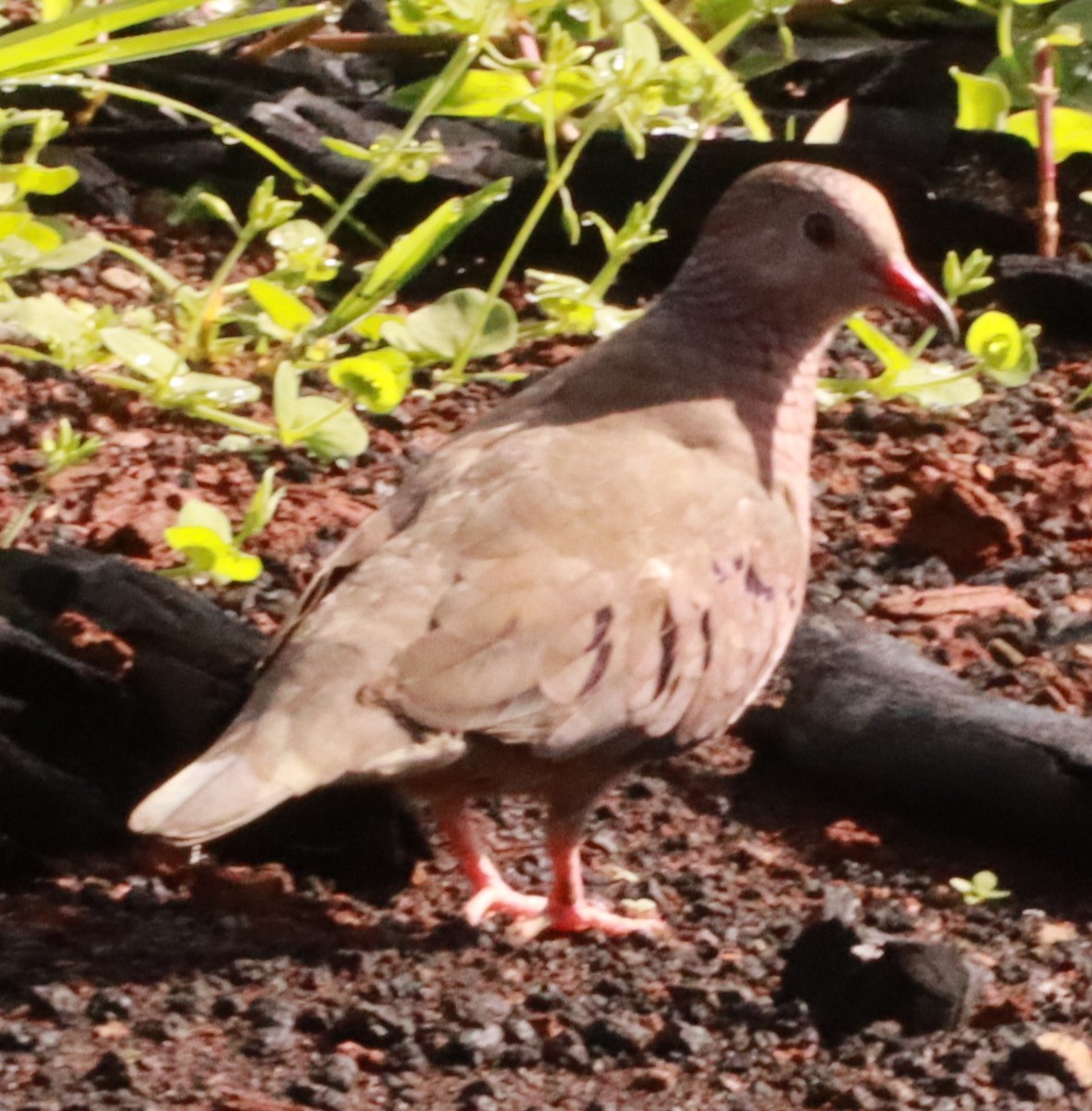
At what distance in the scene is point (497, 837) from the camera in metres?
3.74

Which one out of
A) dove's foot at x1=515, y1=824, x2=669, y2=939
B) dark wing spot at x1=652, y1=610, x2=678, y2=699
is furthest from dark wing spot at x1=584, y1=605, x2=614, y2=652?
dove's foot at x1=515, y1=824, x2=669, y2=939

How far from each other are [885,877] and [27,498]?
1.89m

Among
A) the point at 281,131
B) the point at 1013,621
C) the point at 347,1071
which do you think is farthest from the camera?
the point at 281,131

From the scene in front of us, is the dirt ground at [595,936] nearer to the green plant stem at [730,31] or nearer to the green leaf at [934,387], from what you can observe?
the green leaf at [934,387]

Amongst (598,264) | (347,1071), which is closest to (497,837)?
(347,1071)

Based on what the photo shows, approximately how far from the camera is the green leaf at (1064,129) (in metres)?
5.04

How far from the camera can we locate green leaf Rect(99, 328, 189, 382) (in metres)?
4.18

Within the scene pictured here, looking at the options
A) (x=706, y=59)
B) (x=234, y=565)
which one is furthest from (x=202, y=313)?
(x=706, y=59)

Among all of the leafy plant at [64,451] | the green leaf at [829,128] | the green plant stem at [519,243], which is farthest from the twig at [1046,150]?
the leafy plant at [64,451]

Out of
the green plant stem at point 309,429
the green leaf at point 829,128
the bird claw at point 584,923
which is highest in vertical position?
the green leaf at point 829,128

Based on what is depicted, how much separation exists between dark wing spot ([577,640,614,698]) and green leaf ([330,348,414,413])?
116 centimetres

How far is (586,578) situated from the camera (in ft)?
A: 10.6

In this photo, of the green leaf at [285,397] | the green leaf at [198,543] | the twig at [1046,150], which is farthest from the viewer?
the twig at [1046,150]

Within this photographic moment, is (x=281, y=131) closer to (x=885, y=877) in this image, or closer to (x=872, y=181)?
(x=872, y=181)
